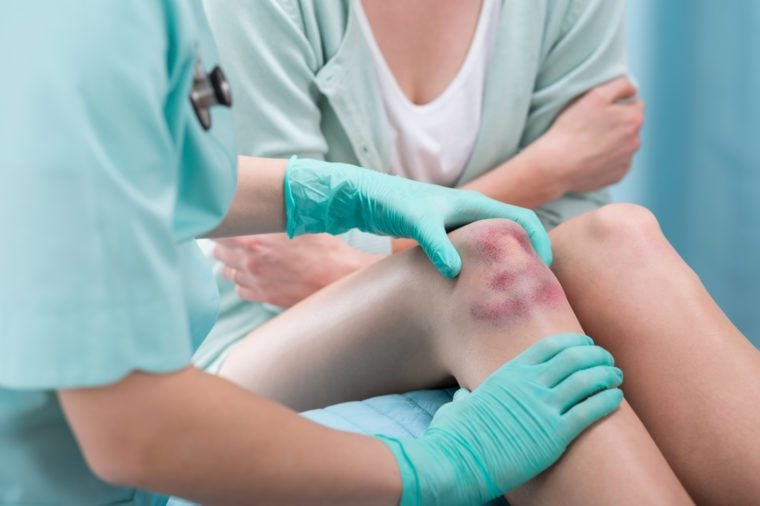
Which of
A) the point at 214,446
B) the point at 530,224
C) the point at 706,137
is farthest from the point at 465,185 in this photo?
the point at 214,446

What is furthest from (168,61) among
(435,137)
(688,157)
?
(688,157)

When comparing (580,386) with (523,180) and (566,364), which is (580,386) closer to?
(566,364)

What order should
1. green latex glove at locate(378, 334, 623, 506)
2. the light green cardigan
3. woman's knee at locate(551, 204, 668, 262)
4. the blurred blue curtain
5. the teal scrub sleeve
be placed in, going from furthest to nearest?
the blurred blue curtain
the light green cardigan
woman's knee at locate(551, 204, 668, 262)
green latex glove at locate(378, 334, 623, 506)
the teal scrub sleeve

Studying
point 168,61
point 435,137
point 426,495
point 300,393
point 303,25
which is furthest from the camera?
point 435,137

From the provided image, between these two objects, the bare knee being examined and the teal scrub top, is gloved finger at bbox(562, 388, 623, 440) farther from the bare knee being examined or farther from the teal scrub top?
the teal scrub top

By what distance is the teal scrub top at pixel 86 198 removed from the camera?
0.62 meters

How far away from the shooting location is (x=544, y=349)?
36.2 inches

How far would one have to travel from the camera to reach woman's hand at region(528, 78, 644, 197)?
1537 mm

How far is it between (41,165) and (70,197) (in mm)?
27

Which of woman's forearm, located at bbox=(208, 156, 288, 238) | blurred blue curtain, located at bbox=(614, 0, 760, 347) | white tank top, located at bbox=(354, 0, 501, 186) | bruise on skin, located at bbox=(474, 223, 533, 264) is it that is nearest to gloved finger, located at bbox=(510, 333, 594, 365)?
bruise on skin, located at bbox=(474, 223, 533, 264)

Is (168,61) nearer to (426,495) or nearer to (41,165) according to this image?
(41,165)

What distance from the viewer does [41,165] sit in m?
0.61

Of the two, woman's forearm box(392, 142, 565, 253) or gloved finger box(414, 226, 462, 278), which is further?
woman's forearm box(392, 142, 565, 253)

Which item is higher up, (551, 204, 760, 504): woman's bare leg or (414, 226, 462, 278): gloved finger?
(414, 226, 462, 278): gloved finger
